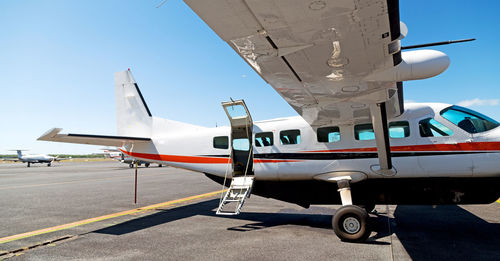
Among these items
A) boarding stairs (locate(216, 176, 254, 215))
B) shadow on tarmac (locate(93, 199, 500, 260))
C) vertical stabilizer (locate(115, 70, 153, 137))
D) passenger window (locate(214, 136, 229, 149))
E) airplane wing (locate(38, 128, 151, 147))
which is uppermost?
vertical stabilizer (locate(115, 70, 153, 137))

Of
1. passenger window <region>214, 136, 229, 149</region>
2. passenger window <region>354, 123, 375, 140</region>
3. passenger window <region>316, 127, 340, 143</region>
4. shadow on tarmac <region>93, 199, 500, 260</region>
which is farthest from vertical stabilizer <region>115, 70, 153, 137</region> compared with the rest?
passenger window <region>354, 123, 375, 140</region>

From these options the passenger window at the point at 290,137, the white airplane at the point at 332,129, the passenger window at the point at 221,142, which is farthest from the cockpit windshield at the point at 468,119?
the passenger window at the point at 221,142

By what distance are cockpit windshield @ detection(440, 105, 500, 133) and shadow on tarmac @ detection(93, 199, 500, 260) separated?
222 centimetres

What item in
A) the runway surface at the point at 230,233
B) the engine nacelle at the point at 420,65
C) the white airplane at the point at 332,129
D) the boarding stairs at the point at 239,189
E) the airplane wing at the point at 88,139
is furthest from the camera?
the boarding stairs at the point at 239,189

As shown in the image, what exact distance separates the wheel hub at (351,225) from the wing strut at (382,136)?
1349mm

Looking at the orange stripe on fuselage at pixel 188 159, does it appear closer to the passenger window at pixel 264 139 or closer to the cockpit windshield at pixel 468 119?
the passenger window at pixel 264 139

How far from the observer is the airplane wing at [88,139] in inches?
270

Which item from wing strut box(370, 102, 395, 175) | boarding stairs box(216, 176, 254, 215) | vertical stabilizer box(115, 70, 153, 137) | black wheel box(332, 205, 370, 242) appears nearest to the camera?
wing strut box(370, 102, 395, 175)

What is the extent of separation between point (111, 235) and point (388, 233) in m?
6.07

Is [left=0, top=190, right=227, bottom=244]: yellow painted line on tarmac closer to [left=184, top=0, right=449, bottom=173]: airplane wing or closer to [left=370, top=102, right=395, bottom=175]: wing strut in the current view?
[left=184, top=0, right=449, bottom=173]: airplane wing

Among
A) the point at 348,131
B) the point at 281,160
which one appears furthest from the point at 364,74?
the point at 281,160

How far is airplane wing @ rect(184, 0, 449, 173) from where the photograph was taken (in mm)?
2703

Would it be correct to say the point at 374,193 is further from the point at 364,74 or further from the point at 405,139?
the point at 364,74

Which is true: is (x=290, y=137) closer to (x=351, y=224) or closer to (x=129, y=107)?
(x=351, y=224)
